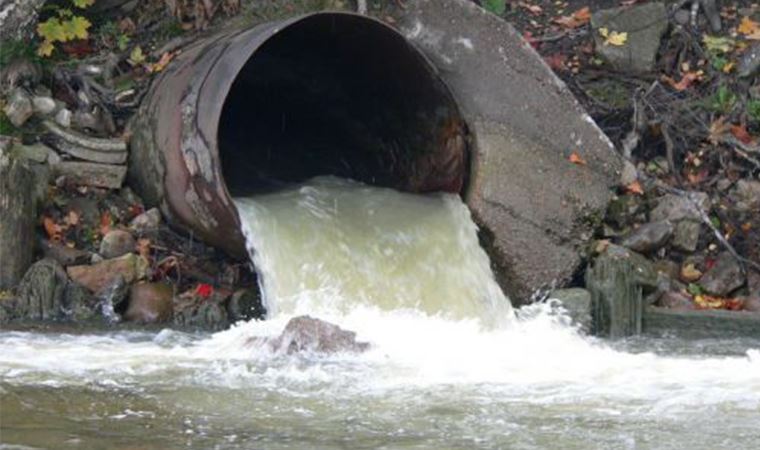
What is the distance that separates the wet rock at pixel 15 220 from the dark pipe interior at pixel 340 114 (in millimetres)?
1438

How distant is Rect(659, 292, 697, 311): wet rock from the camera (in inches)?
347

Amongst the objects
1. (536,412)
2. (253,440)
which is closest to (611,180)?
(536,412)

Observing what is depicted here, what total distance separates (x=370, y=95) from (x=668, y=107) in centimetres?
209

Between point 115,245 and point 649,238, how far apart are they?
326cm

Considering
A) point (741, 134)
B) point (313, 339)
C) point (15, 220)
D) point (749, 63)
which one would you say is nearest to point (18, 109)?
point (15, 220)

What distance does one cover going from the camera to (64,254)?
8.52m

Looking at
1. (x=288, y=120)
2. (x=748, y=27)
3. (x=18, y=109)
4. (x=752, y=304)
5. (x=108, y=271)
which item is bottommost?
(x=752, y=304)

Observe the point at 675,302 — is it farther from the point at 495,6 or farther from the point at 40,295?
the point at 40,295

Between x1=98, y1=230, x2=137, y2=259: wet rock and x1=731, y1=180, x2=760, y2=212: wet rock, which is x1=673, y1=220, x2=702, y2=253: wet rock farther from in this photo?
x1=98, y1=230, x2=137, y2=259: wet rock

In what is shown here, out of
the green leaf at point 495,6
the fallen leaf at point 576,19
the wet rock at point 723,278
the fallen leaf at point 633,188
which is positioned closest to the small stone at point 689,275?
the wet rock at point 723,278

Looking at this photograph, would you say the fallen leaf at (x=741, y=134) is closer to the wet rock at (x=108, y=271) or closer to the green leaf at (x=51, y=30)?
the wet rock at (x=108, y=271)

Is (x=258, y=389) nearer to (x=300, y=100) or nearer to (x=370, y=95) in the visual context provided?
(x=370, y=95)

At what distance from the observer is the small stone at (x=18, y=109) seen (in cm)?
905

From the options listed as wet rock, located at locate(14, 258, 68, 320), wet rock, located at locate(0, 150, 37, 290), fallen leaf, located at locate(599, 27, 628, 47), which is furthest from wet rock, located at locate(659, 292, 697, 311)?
wet rock, located at locate(0, 150, 37, 290)
